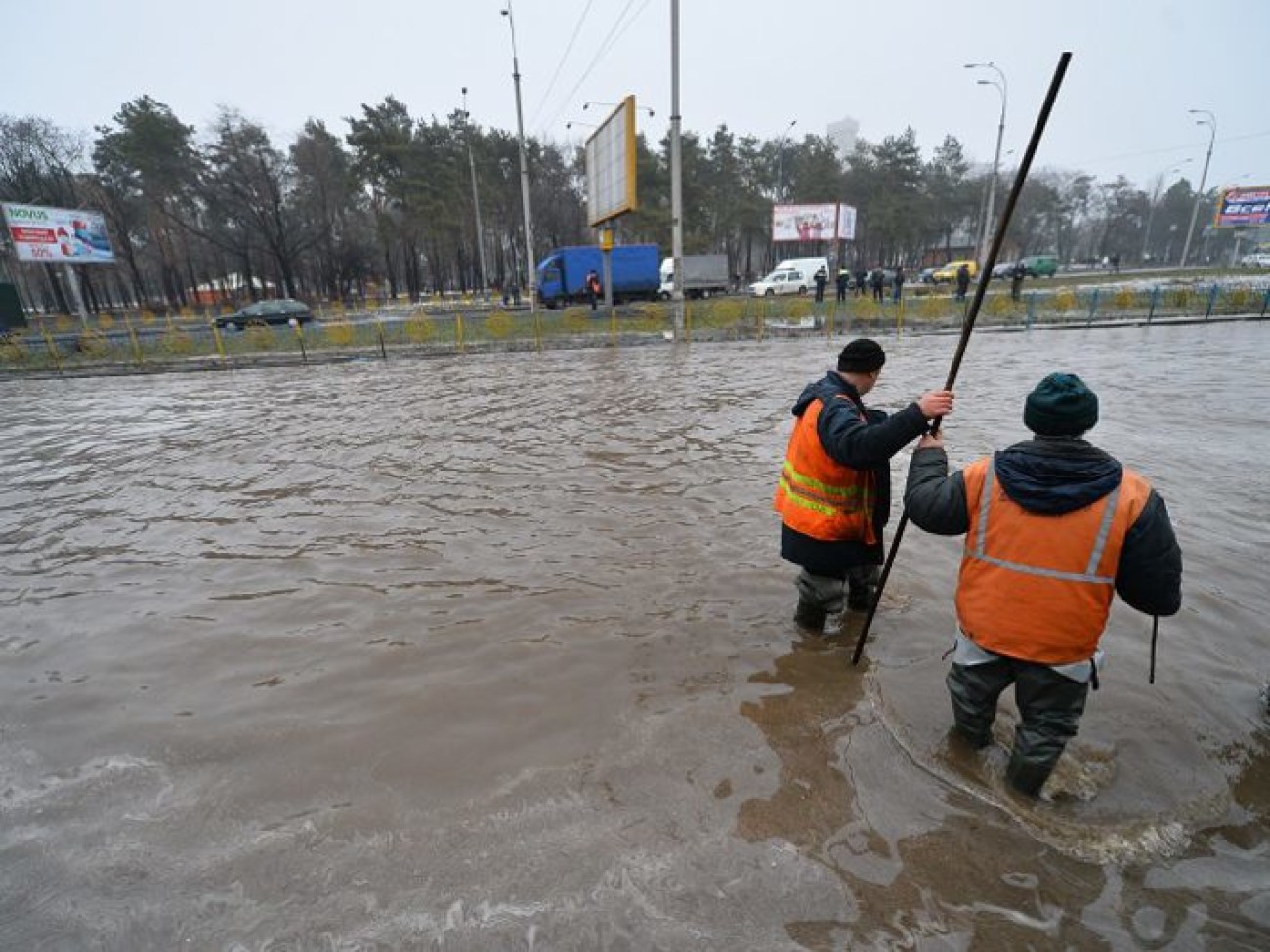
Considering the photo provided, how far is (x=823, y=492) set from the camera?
10.5 ft

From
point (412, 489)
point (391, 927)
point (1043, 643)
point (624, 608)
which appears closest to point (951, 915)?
point (1043, 643)

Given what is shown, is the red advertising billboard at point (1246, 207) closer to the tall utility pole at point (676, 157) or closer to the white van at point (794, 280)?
the white van at point (794, 280)

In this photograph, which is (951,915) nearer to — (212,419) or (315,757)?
(315,757)

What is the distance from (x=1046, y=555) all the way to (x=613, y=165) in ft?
76.8

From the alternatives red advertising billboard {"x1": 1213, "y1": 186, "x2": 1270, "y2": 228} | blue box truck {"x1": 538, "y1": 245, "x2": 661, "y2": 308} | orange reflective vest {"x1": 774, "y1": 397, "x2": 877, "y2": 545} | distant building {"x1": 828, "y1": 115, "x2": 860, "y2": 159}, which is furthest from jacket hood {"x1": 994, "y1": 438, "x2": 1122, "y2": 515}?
distant building {"x1": 828, "y1": 115, "x2": 860, "y2": 159}

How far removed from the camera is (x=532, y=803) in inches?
103

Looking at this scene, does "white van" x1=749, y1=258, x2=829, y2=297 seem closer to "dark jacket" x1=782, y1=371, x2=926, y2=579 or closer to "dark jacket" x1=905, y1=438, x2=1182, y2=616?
"dark jacket" x1=782, y1=371, x2=926, y2=579

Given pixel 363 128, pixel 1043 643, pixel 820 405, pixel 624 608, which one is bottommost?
pixel 624 608

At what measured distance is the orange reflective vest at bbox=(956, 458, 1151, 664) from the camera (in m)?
2.12

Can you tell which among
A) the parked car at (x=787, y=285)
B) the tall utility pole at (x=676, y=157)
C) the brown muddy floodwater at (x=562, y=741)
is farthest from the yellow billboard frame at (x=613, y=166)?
→ the brown muddy floodwater at (x=562, y=741)

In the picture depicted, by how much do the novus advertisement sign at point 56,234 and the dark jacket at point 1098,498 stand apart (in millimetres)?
32461

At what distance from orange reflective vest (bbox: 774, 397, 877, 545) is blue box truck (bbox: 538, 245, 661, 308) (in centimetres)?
3020

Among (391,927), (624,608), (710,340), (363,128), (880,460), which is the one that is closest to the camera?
(391,927)

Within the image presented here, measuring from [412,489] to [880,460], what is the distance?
16.6 ft
